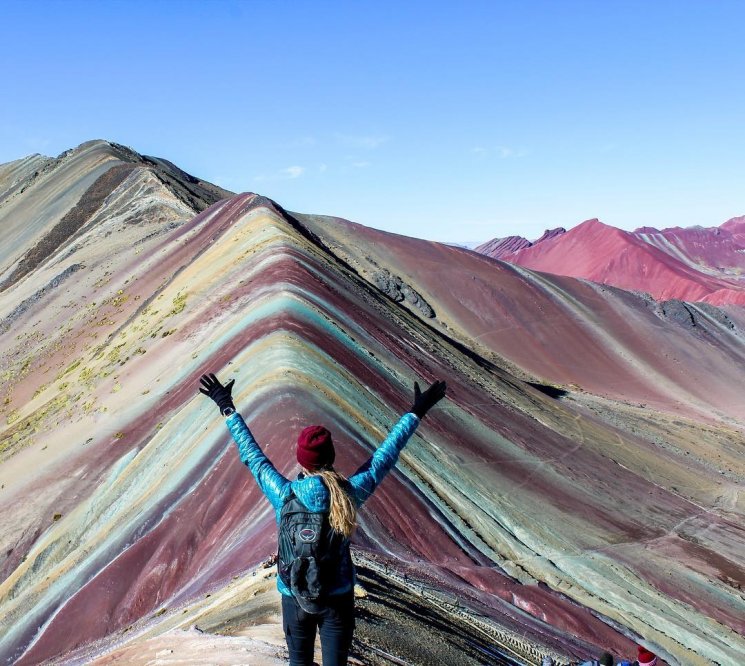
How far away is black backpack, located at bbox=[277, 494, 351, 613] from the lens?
4473 millimetres

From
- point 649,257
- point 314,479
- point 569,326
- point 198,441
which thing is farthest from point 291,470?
point 649,257

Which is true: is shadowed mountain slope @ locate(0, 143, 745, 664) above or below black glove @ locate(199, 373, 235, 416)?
below

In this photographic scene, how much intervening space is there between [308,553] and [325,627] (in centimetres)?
54

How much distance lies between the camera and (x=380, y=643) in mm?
6984

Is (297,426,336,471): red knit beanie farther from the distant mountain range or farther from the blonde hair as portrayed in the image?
the distant mountain range

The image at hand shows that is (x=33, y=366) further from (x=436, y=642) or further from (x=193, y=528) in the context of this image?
(x=436, y=642)

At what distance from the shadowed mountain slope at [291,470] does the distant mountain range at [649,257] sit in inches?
1917

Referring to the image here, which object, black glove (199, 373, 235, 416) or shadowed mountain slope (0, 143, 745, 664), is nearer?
black glove (199, 373, 235, 416)

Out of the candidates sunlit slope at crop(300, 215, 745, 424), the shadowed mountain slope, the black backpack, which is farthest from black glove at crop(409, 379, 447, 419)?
sunlit slope at crop(300, 215, 745, 424)

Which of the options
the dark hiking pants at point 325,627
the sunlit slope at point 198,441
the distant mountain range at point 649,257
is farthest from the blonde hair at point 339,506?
the distant mountain range at point 649,257

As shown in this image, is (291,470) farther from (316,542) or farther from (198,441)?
(316,542)

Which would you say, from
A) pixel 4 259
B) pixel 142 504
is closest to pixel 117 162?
pixel 4 259

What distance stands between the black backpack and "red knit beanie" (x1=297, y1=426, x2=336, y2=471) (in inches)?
8.2

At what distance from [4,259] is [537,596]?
4854 cm
